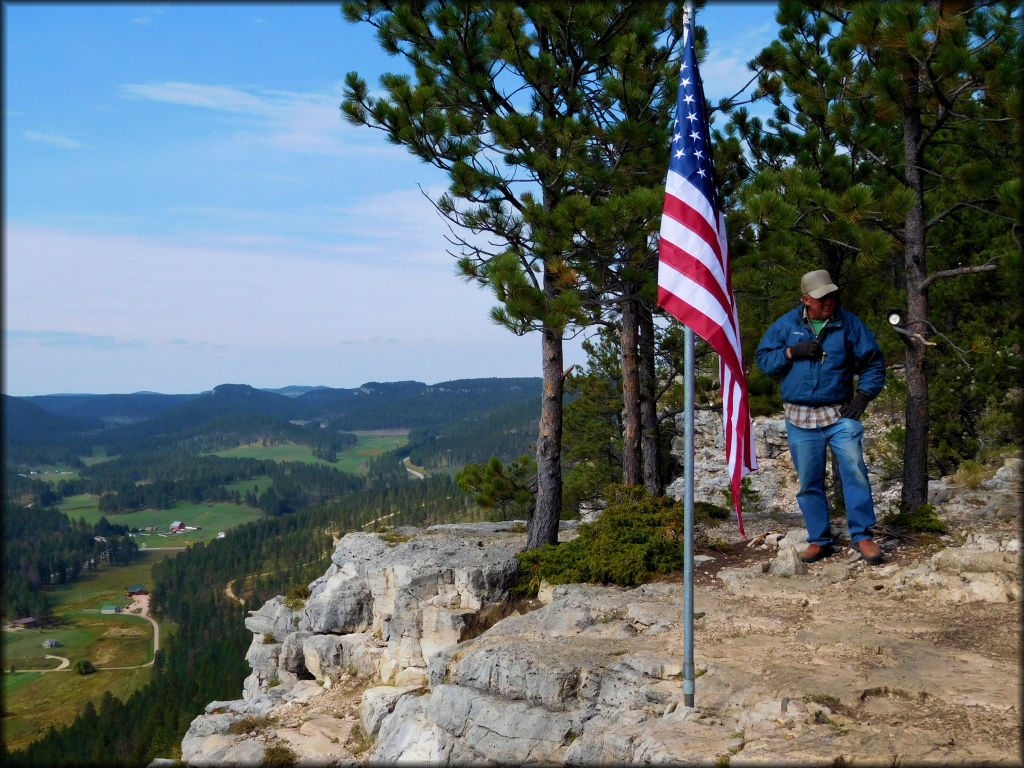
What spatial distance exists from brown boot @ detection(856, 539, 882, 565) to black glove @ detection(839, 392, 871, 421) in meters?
1.59

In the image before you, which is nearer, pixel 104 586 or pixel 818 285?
pixel 818 285

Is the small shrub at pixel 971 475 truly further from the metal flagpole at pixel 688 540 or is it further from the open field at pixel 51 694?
the open field at pixel 51 694

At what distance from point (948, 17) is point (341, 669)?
42.4 ft

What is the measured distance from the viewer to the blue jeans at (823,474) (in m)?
8.37

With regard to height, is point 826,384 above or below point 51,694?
above

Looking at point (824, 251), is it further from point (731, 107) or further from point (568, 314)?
point (568, 314)

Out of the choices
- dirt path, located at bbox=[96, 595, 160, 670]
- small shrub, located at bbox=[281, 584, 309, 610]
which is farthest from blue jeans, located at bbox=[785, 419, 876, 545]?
dirt path, located at bbox=[96, 595, 160, 670]

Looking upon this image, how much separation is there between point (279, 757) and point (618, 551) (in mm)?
5191

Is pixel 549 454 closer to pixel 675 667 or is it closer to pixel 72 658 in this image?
pixel 675 667

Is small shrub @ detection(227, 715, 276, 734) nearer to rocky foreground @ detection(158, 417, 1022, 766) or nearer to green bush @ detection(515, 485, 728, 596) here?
rocky foreground @ detection(158, 417, 1022, 766)

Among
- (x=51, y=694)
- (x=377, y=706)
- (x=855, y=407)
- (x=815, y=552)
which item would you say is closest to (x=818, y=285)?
(x=855, y=407)

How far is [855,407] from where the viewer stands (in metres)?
8.28

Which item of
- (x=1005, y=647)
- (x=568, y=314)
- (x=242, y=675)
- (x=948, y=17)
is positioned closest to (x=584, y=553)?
(x=568, y=314)

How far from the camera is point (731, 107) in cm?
1371
